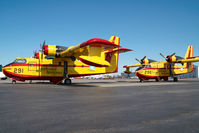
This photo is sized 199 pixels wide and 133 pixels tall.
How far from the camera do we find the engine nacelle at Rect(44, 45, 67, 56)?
21.1 m

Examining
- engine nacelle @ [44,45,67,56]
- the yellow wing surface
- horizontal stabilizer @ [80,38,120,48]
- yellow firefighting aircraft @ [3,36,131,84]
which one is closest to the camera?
horizontal stabilizer @ [80,38,120,48]

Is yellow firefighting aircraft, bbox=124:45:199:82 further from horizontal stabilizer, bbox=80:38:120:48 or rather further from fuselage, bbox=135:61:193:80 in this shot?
horizontal stabilizer, bbox=80:38:120:48

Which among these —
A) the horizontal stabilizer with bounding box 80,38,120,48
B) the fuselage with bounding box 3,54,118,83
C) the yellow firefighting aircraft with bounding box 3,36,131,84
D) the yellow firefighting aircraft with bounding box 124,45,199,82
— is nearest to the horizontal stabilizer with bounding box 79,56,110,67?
the horizontal stabilizer with bounding box 80,38,120,48

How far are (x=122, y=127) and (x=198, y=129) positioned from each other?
1.56m

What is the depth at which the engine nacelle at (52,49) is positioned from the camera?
21.1 m

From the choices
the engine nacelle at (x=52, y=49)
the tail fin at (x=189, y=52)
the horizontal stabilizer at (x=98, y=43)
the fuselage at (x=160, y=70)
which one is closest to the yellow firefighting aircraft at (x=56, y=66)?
the engine nacelle at (x=52, y=49)

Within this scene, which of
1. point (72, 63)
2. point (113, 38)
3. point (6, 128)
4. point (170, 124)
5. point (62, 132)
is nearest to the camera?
point (62, 132)

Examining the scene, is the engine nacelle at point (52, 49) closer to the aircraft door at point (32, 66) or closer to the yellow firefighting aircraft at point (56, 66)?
the yellow firefighting aircraft at point (56, 66)

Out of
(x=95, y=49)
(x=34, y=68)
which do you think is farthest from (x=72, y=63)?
(x=95, y=49)

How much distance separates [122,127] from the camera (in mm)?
3574

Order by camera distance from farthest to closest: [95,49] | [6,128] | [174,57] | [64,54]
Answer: [174,57]
[64,54]
[95,49]
[6,128]

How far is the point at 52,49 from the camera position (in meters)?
21.3

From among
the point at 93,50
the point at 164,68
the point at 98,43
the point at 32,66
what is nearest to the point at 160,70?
the point at 164,68

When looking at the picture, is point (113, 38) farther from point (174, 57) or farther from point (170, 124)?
point (170, 124)
